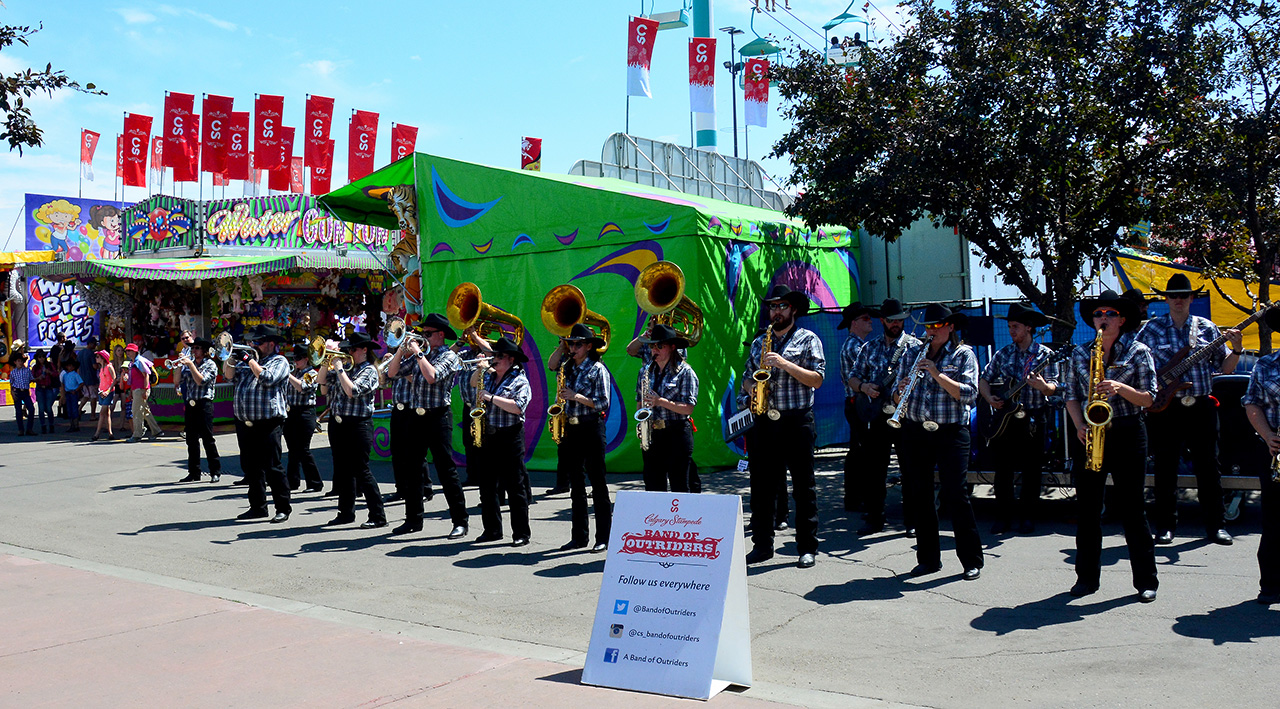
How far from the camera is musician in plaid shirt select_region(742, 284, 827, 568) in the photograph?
7211mm

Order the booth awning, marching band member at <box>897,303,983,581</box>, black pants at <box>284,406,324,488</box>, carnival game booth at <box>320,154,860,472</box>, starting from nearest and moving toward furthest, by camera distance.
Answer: marching band member at <box>897,303,983,581</box>
black pants at <box>284,406,324,488</box>
carnival game booth at <box>320,154,860,472</box>
the booth awning

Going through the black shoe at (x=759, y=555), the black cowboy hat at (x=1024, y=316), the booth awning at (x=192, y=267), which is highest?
the booth awning at (x=192, y=267)

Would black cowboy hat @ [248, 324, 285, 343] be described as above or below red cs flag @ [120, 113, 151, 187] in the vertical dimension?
below

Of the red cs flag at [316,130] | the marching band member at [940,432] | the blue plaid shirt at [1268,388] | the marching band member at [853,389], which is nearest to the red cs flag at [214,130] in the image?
the red cs flag at [316,130]

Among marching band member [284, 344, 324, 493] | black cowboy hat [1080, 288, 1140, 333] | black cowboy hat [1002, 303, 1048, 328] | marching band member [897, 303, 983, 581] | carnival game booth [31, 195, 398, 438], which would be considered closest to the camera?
black cowboy hat [1080, 288, 1140, 333]

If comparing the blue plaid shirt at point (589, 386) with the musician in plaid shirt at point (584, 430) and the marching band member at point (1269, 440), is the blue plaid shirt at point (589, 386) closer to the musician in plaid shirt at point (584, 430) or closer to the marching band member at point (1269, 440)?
the musician in plaid shirt at point (584, 430)

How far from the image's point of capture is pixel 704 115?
880 inches

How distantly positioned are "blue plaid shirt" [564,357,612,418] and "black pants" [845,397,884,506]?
7.97ft

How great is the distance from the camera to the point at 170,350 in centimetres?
2216

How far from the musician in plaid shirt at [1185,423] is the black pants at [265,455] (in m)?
7.56

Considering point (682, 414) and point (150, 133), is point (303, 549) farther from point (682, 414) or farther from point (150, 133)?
point (150, 133)

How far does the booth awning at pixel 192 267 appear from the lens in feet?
65.0

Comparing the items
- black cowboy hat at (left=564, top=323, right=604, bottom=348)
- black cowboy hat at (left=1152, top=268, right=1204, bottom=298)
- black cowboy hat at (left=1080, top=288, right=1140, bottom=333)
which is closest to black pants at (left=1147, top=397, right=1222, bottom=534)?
black cowboy hat at (left=1152, top=268, right=1204, bottom=298)

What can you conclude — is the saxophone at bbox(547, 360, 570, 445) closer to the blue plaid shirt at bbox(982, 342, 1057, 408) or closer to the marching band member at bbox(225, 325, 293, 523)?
the marching band member at bbox(225, 325, 293, 523)
